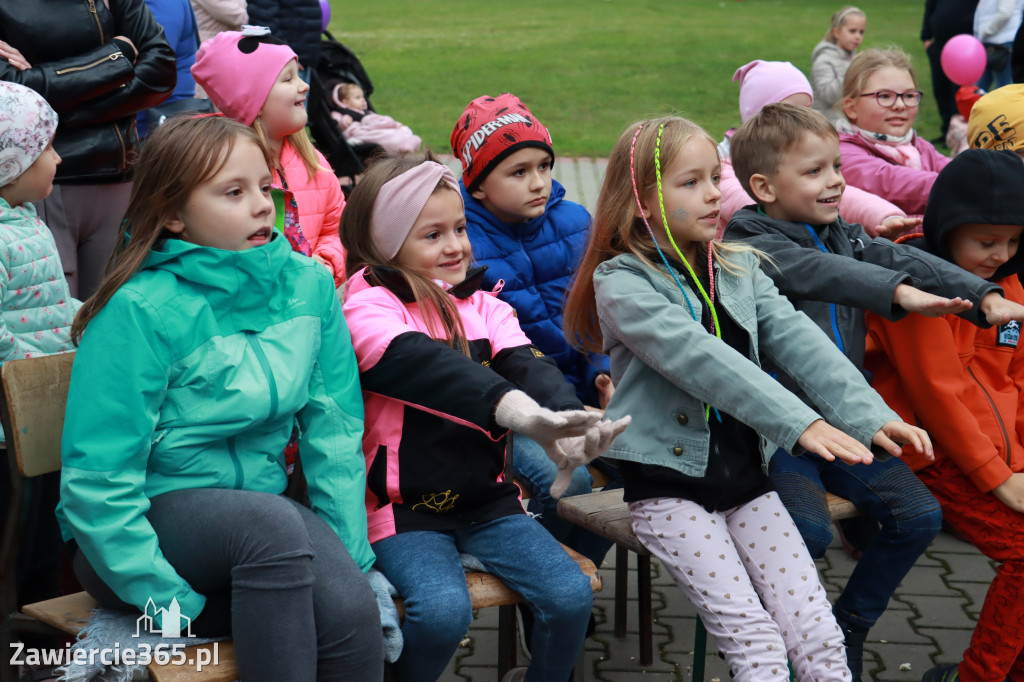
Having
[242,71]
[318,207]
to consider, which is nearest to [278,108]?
[242,71]

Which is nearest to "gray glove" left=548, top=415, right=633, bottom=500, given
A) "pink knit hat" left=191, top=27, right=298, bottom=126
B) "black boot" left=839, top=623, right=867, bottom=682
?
"black boot" left=839, top=623, right=867, bottom=682

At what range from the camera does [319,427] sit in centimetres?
233

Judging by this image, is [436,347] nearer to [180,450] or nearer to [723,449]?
[180,450]

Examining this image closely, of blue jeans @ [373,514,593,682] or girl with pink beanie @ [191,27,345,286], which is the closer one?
A: blue jeans @ [373,514,593,682]

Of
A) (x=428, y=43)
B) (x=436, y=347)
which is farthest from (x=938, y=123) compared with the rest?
(x=436, y=347)

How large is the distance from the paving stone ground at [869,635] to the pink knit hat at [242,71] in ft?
6.33

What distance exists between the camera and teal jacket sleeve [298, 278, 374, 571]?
90.3 inches

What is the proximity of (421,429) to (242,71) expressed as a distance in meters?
1.82

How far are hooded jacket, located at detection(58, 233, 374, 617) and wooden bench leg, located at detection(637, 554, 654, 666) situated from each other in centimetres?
110

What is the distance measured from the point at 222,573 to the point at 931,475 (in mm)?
2000

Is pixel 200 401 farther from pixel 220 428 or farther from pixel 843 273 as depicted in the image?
pixel 843 273

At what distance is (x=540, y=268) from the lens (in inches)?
134

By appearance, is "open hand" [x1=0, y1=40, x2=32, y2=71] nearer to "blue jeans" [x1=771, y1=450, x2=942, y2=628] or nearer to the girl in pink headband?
the girl in pink headband

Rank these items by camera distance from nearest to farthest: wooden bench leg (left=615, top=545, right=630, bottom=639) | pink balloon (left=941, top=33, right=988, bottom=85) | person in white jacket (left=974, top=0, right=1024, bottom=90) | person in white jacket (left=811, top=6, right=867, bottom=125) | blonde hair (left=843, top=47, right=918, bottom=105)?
wooden bench leg (left=615, top=545, right=630, bottom=639) → blonde hair (left=843, top=47, right=918, bottom=105) → person in white jacket (left=811, top=6, right=867, bottom=125) → pink balloon (left=941, top=33, right=988, bottom=85) → person in white jacket (left=974, top=0, right=1024, bottom=90)
